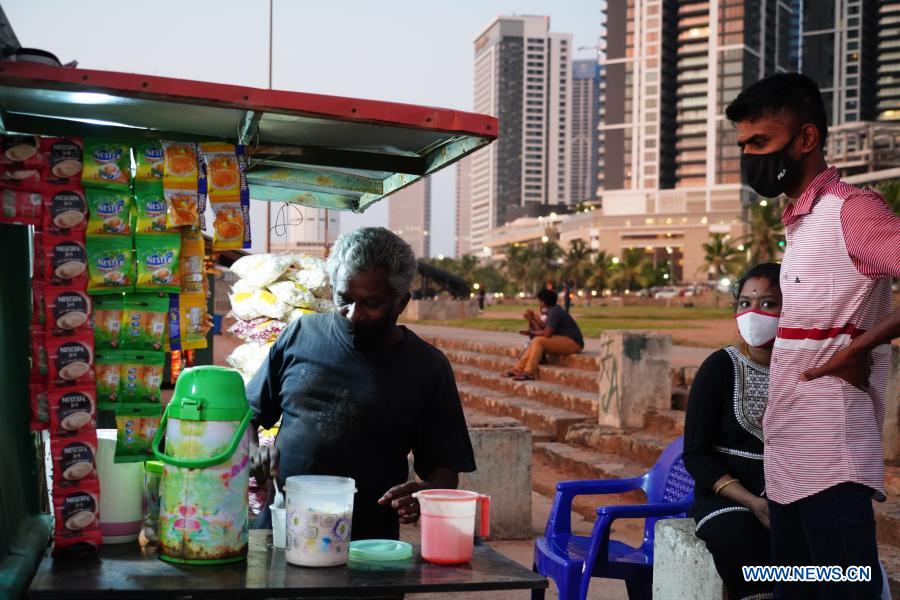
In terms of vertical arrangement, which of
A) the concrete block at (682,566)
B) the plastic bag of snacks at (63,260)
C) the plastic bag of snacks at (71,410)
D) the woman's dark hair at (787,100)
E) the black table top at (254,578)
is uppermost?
the woman's dark hair at (787,100)

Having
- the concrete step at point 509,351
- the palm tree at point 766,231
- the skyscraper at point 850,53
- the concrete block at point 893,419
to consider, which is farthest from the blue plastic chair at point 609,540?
the skyscraper at point 850,53

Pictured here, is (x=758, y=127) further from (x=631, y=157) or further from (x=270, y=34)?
(x=631, y=157)

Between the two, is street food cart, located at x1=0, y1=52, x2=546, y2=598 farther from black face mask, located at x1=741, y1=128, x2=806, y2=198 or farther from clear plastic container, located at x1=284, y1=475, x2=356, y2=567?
black face mask, located at x1=741, y1=128, x2=806, y2=198

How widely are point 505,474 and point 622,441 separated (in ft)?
9.87

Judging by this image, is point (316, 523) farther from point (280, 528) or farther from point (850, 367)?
point (850, 367)

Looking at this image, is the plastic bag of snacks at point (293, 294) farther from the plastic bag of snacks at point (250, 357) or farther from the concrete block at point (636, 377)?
the concrete block at point (636, 377)

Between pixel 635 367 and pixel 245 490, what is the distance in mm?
8065

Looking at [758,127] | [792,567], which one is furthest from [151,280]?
[792,567]

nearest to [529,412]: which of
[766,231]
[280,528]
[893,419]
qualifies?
[893,419]

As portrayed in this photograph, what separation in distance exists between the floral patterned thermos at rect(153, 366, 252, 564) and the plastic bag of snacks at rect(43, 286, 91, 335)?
35cm

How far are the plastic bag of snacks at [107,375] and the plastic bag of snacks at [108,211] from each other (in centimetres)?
33

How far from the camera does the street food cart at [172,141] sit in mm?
2268

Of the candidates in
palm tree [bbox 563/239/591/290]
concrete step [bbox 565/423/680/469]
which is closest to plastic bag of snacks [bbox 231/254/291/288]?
concrete step [bbox 565/423/680/469]

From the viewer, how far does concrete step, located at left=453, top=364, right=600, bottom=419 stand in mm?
11578
